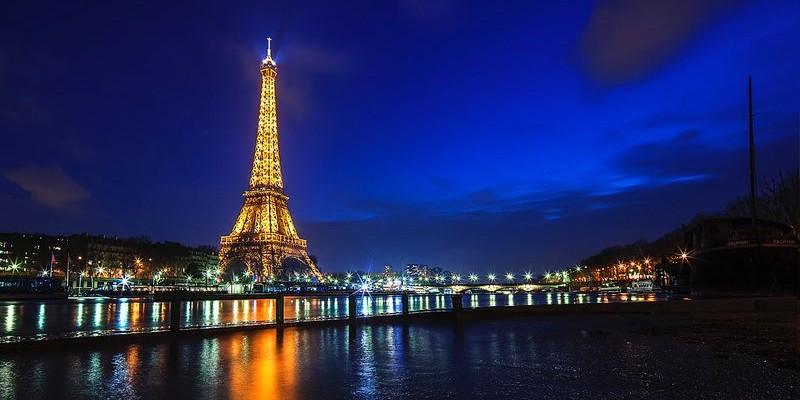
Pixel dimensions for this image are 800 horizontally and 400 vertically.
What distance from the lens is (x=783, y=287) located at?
5116 cm

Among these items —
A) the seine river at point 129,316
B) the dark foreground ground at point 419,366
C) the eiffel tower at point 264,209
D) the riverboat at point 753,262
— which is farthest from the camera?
the eiffel tower at point 264,209

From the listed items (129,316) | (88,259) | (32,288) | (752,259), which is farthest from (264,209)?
(752,259)

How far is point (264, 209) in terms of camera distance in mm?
128500

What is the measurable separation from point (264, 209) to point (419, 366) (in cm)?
12095

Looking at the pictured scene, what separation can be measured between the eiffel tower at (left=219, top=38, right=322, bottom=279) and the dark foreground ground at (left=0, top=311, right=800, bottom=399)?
112095 millimetres

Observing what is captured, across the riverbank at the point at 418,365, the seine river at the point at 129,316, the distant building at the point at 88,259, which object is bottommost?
the seine river at the point at 129,316

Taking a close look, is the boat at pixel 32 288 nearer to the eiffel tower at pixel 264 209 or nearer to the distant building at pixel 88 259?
the eiffel tower at pixel 264 209

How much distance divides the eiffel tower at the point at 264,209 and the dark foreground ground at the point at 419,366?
112 m

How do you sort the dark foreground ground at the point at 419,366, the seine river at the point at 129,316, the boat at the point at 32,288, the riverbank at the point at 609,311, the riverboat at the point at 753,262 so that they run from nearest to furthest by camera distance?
the dark foreground ground at the point at 419,366
the seine river at the point at 129,316
the riverbank at the point at 609,311
the riverboat at the point at 753,262
the boat at the point at 32,288

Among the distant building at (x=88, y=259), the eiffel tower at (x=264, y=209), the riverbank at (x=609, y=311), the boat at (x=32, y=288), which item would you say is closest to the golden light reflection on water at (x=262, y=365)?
the riverbank at (x=609, y=311)

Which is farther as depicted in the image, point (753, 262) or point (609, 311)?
point (753, 262)

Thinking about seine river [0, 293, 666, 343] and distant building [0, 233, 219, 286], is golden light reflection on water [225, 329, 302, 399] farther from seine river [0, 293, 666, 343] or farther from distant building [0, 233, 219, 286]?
distant building [0, 233, 219, 286]

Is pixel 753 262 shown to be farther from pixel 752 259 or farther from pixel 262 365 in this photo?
pixel 262 365

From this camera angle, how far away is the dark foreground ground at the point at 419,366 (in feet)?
30.0
